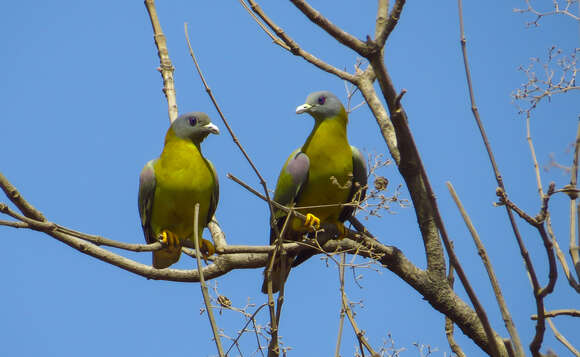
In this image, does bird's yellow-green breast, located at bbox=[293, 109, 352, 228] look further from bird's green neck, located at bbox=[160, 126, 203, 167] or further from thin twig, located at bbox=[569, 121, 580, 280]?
thin twig, located at bbox=[569, 121, 580, 280]

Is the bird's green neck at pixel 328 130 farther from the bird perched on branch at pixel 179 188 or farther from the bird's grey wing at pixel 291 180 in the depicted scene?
the bird perched on branch at pixel 179 188

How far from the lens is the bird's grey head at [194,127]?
561cm

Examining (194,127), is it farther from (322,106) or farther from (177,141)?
(322,106)

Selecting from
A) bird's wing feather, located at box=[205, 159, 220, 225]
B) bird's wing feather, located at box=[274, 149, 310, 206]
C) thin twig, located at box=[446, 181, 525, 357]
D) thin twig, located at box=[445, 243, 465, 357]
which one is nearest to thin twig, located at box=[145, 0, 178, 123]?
bird's wing feather, located at box=[205, 159, 220, 225]

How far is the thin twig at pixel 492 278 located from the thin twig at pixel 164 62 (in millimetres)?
4763

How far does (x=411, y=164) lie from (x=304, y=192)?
1790 millimetres

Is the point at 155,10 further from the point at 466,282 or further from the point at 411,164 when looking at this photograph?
the point at 466,282

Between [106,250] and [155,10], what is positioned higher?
[155,10]

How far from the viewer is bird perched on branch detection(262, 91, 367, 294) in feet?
18.9

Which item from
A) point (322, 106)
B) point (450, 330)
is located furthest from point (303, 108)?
point (450, 330)

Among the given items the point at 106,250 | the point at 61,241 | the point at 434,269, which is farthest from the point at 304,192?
the point at 61,241

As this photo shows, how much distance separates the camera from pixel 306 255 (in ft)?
18.9

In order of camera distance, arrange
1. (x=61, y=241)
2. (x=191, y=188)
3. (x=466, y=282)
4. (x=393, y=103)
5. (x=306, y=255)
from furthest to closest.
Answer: (x=306, y=255)
(x=191, y=188)
(x=61, y=241)
(x=393, y=103)
(x=466, y=282)

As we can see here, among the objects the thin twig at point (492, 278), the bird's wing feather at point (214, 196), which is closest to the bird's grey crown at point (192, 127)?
the bird's wing feather at point (214, 196)
